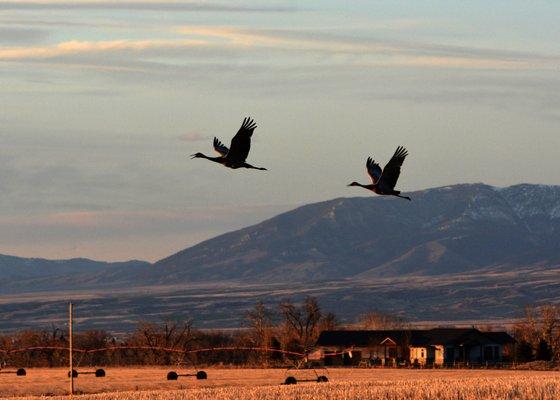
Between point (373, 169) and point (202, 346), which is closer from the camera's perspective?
point (373, 169)

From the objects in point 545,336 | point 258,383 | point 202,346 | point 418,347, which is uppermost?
point 545,336

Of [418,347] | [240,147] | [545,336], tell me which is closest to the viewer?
[240,147]

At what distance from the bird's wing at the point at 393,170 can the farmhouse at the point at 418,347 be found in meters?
87.4

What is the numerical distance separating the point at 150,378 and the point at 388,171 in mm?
51087

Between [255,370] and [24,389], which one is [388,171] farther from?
[255,370]

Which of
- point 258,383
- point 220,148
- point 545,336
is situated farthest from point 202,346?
point 220,148

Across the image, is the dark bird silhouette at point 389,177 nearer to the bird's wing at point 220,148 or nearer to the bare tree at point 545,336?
the bird's wing at point 220,148

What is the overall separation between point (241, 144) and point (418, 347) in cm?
9721

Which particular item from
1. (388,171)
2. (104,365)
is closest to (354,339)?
(104,365)

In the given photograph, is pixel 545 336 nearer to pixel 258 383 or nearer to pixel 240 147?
pixel 258 383

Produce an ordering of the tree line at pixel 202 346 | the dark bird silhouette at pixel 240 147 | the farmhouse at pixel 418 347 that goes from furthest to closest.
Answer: the farmhouse at pixel 418 347, the tree line at pixel 202 346, the dark bird silhouette at pixel 240 147

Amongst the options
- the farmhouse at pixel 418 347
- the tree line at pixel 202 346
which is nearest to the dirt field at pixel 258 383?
the tree line at pixel 202 346

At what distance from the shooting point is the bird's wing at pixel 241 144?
4826 cm

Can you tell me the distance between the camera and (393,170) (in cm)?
4969
